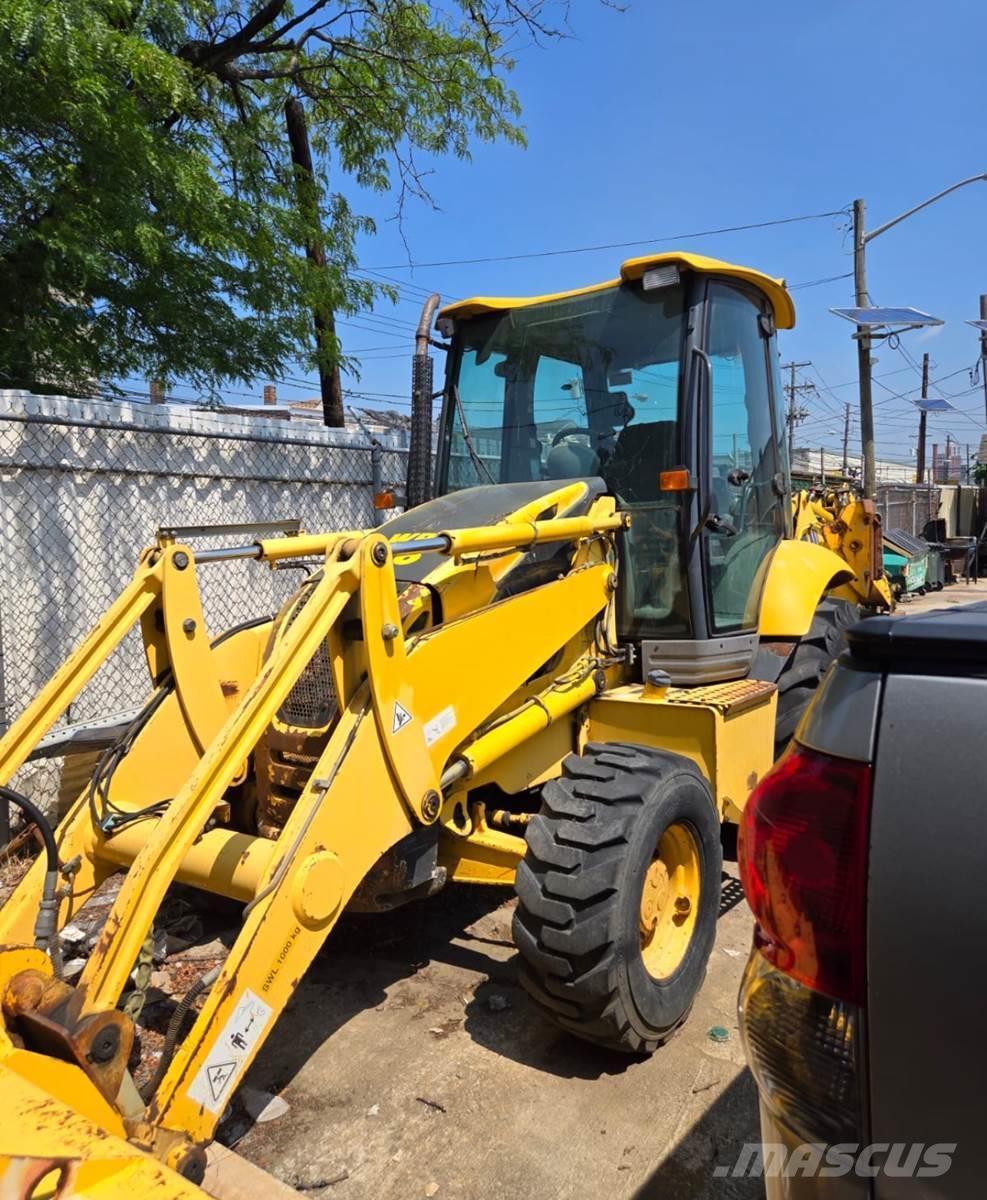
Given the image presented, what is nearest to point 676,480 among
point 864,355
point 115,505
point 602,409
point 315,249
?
point 602,409

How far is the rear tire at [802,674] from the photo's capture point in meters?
4.71

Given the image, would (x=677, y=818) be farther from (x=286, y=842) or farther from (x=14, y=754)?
(x=14, y=754)

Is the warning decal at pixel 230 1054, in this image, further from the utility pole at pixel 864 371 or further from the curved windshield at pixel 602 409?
the utility pole at pixel 864 371

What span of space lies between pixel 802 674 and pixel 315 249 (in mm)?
6175

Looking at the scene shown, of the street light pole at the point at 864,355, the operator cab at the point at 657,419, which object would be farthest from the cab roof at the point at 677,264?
the street light pole at the point at 864,355

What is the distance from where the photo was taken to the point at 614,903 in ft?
9.33

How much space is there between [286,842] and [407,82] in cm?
855

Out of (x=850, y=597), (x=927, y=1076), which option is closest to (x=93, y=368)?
(x=850, y=597)

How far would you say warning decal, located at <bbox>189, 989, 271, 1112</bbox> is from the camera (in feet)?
6.74

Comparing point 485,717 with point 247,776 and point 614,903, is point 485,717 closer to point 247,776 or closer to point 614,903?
point 614,903

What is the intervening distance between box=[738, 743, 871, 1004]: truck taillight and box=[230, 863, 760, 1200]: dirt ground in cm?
157

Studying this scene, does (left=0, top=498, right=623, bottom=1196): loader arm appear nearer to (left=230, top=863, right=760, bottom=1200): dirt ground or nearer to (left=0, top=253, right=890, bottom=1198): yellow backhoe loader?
(left=0, top=253, right=890, bottom=1198): yellow backhoe loader

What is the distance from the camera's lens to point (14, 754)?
2629 mm

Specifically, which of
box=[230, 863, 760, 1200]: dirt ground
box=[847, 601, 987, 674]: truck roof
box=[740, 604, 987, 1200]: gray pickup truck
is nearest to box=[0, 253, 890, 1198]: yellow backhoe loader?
box=[230, 863, 760, 1200]: dirt ground
